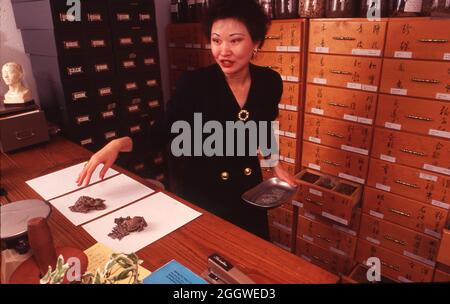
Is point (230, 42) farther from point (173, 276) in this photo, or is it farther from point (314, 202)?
point (314, 202)

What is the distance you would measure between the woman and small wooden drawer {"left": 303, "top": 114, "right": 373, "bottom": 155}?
23.8 inches

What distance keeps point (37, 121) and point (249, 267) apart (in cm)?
140

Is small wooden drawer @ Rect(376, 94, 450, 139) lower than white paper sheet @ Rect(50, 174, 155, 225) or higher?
higher

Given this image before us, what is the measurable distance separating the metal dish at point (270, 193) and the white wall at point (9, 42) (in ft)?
5.51

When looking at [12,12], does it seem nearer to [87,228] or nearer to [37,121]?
[37,121]

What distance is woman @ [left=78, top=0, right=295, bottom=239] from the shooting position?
1261mm

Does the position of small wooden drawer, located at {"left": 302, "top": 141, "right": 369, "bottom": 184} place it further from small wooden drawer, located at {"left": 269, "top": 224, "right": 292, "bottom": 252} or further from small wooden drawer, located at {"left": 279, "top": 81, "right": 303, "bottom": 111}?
small wooden drawer, located at {"left": 269, "top": 224, "right": 292, "bottom": 252}

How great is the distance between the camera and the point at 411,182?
5.85 feet

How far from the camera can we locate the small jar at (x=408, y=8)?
1.56 meters

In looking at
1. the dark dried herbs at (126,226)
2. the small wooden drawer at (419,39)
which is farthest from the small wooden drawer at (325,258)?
the dark dried herbs at (126,226)

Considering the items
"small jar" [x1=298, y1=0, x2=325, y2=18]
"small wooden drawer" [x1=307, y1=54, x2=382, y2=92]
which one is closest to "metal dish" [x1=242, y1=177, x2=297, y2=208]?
"small wooden drawer" [x1=307, y1=54, x2=382, y2=92]

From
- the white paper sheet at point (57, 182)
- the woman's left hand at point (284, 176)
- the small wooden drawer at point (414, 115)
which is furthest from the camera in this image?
the small wooden drawer at point (414, 115)

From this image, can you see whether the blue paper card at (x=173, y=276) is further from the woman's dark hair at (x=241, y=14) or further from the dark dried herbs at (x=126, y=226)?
the woman's dark hair at (x=241, y=14)

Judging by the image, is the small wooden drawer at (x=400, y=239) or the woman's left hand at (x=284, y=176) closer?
the woman's left hand at (x=284, y=176)
